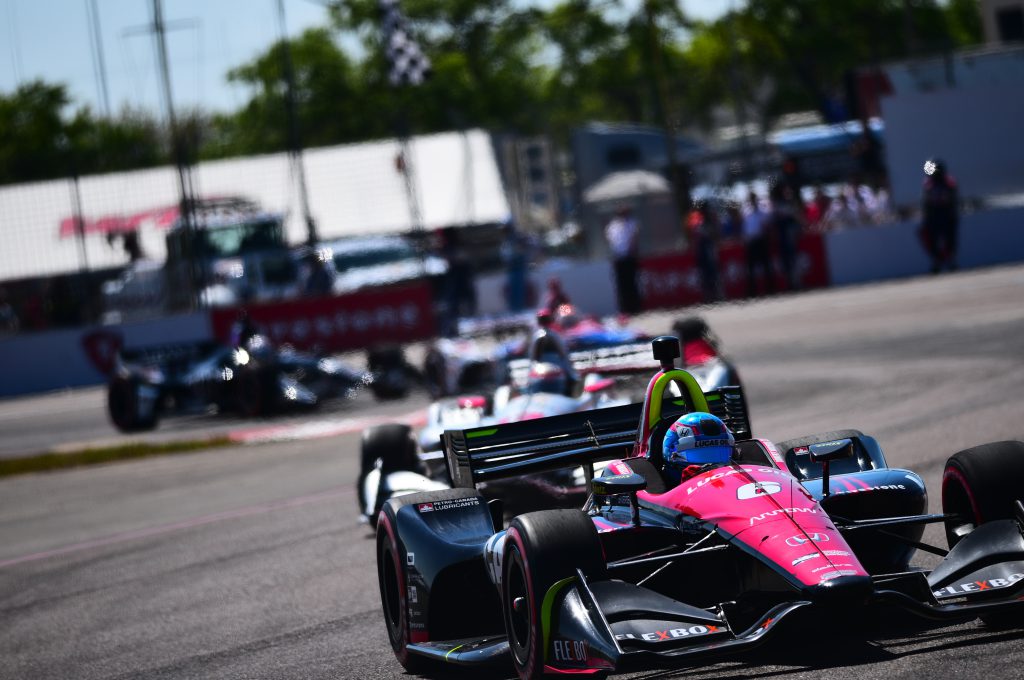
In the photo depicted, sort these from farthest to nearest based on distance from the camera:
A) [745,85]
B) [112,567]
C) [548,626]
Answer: [745,85], [112,567], [548,626]

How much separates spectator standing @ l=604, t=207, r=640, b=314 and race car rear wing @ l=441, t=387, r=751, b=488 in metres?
20.2

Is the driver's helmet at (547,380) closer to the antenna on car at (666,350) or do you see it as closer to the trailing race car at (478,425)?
the trailing race car at (478,425)

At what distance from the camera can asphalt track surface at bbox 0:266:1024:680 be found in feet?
21.4

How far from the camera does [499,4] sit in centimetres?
8681

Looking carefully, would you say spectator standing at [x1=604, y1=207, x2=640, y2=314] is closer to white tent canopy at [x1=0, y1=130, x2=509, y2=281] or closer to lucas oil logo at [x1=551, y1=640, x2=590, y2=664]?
white tent canopy at [x1=0, y1=130, x2=509, y2=281]

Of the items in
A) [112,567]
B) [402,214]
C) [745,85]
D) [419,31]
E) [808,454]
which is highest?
[419,31]

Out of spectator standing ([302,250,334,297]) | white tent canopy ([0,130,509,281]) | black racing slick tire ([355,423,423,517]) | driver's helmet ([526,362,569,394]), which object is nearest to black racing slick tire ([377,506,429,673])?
black racing slick tire ([355,423,423,517])

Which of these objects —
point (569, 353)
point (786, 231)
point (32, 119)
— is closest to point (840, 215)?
→ point (786, 231)

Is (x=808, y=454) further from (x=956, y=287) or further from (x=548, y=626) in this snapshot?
(x=956, y=287)

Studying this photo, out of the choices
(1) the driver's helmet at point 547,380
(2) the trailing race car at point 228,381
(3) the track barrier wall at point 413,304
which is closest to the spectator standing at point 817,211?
(3) the track barrier wall at point 413,304

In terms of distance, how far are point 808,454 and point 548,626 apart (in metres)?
2.33

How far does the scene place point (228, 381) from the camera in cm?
2161

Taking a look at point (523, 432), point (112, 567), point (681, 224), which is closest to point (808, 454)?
point (523, 432)

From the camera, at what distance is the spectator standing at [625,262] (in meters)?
28.7
